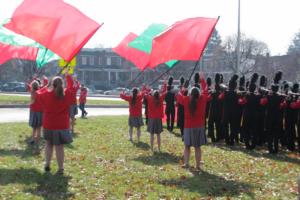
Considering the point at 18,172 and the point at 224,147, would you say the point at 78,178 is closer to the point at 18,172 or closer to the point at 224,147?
the point at 18,172

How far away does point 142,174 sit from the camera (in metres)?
9.30

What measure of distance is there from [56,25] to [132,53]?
569 centimetres

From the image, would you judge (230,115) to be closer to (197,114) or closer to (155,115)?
(155,115)

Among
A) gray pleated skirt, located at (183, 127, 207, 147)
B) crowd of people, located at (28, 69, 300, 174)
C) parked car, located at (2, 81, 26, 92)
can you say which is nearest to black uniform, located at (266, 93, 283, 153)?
crowd of people, located at (28, 69, 300, 174)

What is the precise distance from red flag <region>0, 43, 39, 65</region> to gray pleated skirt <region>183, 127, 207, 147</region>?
6906 millimetres

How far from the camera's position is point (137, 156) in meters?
11.5

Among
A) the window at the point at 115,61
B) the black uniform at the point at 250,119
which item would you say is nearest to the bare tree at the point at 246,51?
the window at the point at 115,61

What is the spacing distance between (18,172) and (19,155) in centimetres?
207

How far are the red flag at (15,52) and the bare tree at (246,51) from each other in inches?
1660

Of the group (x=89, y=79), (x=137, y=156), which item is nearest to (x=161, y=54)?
(x=137, y=156)

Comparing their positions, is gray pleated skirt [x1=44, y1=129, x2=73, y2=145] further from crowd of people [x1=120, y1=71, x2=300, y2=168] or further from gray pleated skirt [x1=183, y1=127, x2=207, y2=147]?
Answer: crowd of people [x1=120, y1=71, x2=300, y2=168]

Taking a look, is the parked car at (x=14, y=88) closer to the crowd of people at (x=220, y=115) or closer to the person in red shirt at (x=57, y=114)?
the crowd of people at (x=220, y=115)

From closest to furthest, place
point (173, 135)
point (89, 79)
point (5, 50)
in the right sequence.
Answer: point (5, 50)
point (173, 135)
point (89, 79)

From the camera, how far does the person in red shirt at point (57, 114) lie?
867 cm
